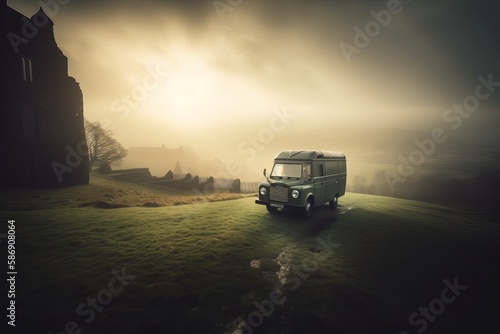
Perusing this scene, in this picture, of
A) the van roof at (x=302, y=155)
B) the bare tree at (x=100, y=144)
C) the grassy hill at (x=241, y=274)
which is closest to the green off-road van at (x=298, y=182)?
the van roof at (x=302, y=155)

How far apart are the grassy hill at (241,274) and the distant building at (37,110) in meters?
10.0

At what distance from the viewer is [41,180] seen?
20.4 m

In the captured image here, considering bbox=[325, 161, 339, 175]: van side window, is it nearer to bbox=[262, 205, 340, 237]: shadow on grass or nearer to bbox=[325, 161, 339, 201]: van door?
bbox=[325, 161, 339, 201]: van door

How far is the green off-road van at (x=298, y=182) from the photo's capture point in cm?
1167

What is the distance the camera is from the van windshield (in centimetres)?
1242

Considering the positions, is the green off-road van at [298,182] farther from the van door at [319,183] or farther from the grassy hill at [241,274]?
the grassy hill at [241,274]

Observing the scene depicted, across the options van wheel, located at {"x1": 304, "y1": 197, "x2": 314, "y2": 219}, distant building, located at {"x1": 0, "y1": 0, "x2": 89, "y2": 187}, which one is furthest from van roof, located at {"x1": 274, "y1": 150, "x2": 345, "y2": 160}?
distant building, located at {"x1": 0, "y1": 0, "x2": 89, "y2": 187}

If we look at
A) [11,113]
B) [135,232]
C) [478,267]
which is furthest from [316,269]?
[11,113]

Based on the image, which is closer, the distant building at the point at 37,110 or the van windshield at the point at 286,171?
the van windshield at the point at 286,171

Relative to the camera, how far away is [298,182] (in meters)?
12.0

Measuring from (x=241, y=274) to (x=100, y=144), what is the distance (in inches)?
2357

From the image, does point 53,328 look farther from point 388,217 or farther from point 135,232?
point 388,217

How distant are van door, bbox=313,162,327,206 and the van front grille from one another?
2003 mm

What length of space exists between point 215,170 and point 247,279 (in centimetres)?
16862
